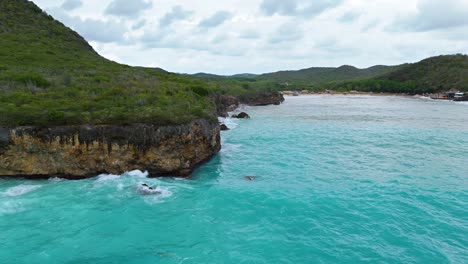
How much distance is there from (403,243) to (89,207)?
718 inches

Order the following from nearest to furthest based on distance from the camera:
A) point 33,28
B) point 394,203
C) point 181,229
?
1. point 181,229
2. point 394,203
3. point 33,28

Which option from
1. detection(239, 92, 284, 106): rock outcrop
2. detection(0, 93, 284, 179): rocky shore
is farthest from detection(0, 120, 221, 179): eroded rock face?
detection(239, 92, 284, 106): rock outcrop

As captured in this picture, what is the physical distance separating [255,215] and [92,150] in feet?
45.8

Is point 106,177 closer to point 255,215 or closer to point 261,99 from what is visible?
point 255,215

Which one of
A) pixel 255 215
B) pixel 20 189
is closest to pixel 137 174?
pixel 20 189

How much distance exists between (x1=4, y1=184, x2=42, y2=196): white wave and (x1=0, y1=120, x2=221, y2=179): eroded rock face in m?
1.73

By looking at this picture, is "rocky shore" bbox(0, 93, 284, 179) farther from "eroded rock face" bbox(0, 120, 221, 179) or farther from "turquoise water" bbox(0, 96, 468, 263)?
"turquoise water" bbox(0, 96, 468, 263)

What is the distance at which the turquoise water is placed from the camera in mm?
16953

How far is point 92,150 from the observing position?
2692 centimetres

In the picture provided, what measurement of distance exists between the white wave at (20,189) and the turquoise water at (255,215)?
0.06 metres

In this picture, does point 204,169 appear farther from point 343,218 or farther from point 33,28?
point 33,28

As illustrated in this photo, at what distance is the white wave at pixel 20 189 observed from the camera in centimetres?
2347

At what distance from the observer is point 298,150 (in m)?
40.0

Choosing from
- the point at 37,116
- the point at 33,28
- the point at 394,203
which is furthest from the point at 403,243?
the point at 33,28
